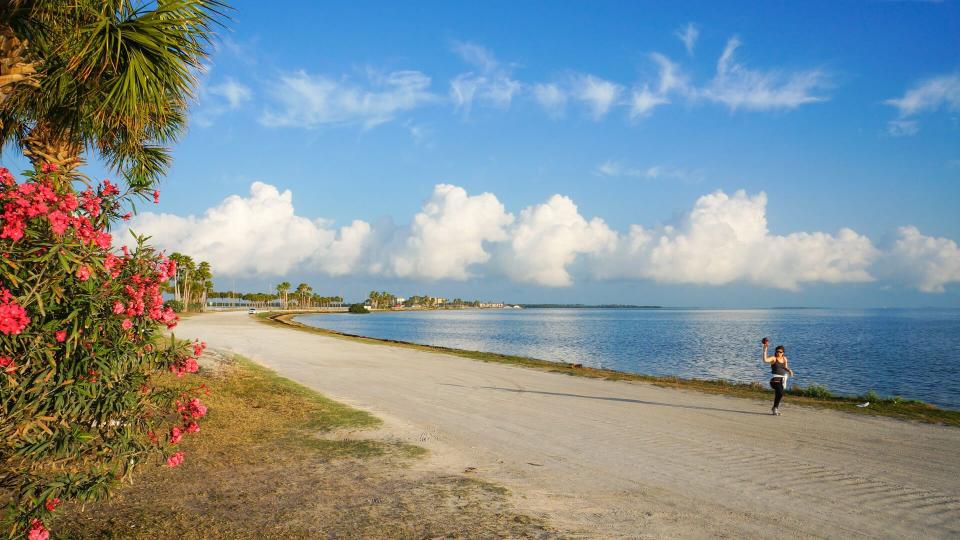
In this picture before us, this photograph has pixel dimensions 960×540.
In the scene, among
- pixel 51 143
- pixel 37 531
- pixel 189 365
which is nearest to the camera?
pixel 37 531

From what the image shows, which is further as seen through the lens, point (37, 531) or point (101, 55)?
point (101, 55)

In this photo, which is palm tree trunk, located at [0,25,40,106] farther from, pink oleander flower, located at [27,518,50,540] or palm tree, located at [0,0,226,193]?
pink oleander flower, located at [27,518,50,540]

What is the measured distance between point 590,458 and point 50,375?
7822 mm

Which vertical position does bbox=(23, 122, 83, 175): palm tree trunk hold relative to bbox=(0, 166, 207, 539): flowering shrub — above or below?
above

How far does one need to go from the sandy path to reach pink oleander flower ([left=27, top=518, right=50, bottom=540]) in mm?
4775

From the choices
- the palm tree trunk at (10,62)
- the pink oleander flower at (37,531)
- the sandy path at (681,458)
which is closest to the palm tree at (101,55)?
the palm tree trunk at (10,62)

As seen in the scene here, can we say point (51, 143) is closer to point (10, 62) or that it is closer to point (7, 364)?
point (10, 62)

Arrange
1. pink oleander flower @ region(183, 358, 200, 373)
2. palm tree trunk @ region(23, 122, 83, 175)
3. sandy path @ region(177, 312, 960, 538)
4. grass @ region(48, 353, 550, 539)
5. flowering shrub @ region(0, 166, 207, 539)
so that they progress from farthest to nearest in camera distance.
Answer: palm tree trunk @ region(23, 122, 83, 175), sandy path @ region(177, 312, 960, 538), grass @ region(48, 353, 550, 539), pink oleander flower @ region(183, 358, 200, 373), flowering shrub @ region(0, 166, 207, 539)

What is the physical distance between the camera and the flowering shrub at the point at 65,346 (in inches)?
161

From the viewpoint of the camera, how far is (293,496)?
7.25 m

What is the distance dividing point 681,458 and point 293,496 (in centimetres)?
635

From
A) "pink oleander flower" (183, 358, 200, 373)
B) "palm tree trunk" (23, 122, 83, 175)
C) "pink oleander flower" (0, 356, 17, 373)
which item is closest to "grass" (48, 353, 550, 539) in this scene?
"pink oleander flower" (183, 358, 200, 373)

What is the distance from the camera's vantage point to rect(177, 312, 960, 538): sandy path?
6.87 m

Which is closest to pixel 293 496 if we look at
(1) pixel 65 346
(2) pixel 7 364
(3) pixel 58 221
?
(1) pixel 65 346
